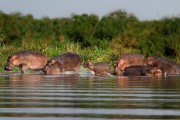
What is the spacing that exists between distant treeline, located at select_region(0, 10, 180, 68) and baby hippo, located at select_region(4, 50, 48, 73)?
265 centimetres

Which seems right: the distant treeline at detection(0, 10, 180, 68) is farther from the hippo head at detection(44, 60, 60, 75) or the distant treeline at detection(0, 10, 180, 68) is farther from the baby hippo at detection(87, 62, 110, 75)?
the baby hippo at detection(87, 62, 110, 75)

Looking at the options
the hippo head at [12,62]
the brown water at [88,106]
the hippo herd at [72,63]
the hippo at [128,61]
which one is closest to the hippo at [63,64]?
the hippo herd at [72,63]

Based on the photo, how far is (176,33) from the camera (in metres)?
29.5

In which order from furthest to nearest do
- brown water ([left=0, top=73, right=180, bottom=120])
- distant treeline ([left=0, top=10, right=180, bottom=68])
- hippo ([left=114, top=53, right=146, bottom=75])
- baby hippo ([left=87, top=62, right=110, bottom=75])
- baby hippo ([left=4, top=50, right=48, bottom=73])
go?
1. distant treeline ([left=0, top=10, right=180, bottom=68])
2. baby hippo ([left=4, top=50, right=48, bottom=73])
3. hippo ([left=114, top=53, right=146, bottom=75])
4. baby hippo ([left=87, top=62, right=110, bottom=75])
5. brown water ([left=0, top=73, right=180, bottom=120])

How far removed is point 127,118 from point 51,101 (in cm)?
223

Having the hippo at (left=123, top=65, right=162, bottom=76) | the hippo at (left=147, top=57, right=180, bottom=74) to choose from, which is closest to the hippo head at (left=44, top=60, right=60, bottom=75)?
the hippo at (left=123, top=65, right=162, bottom=76)

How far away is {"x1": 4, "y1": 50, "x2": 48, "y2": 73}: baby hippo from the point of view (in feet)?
70.5

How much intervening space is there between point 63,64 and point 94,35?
13.1 metres

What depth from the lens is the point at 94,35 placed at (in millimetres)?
34000

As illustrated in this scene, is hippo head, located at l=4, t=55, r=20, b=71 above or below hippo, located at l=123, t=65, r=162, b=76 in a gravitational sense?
above

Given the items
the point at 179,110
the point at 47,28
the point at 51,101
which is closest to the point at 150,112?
the point at 179,110

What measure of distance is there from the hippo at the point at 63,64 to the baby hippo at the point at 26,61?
67 cm

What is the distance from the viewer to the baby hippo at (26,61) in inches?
846

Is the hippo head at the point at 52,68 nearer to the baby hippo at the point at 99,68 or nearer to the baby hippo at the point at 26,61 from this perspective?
the baby hippo at the point at 99,68
